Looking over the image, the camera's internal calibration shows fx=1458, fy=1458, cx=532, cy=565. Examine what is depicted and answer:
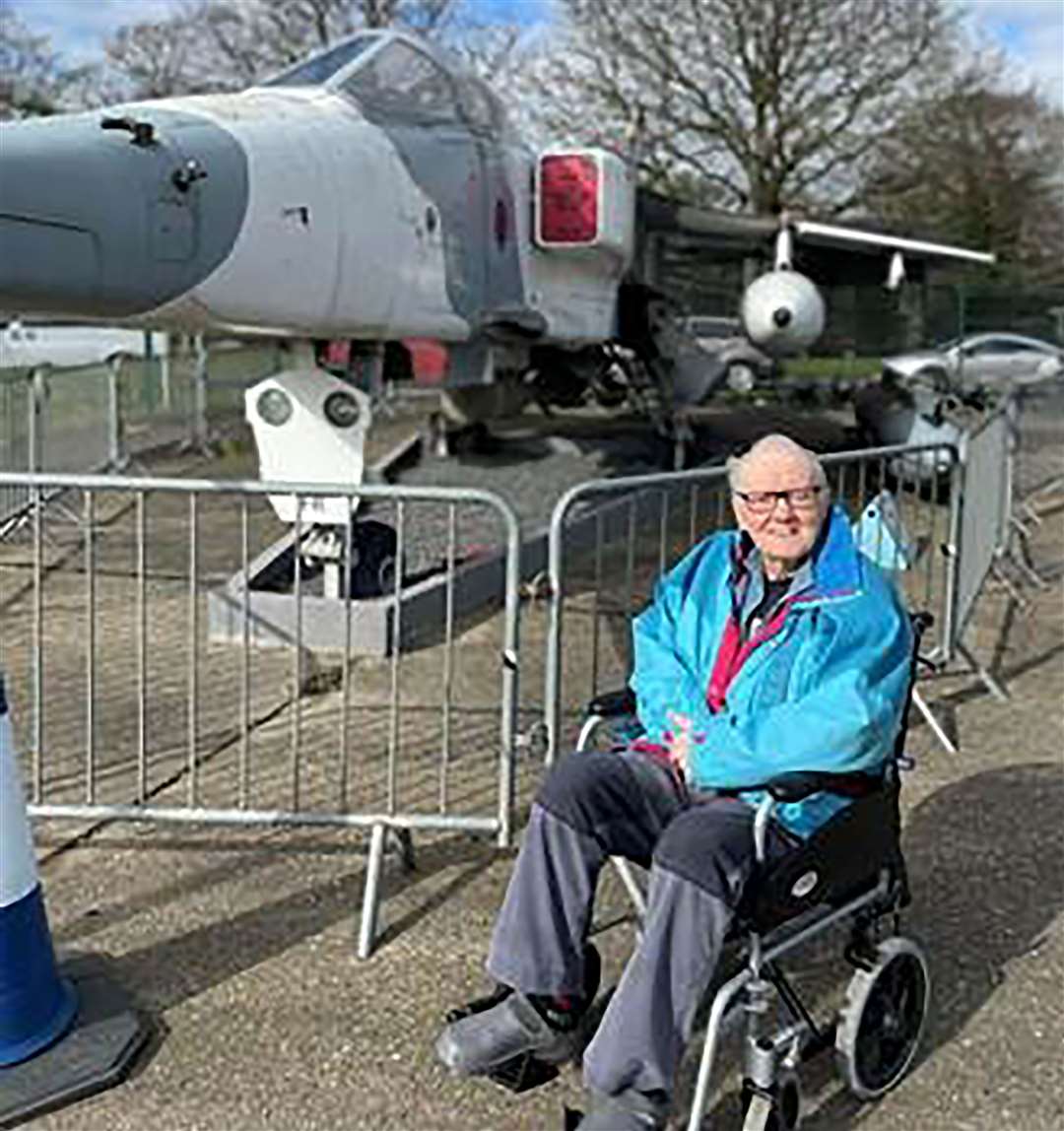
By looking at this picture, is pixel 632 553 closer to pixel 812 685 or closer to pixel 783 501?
pixel 783 501

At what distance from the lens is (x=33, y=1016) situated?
10.8ft

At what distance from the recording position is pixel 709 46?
119ft

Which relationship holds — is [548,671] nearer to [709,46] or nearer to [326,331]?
[326,331]

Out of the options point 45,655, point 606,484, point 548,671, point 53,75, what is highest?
point 53,75

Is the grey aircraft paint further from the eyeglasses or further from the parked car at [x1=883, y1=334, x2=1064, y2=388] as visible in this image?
the parked car at [x1=883, y1=334, x2=1064, y2=388]

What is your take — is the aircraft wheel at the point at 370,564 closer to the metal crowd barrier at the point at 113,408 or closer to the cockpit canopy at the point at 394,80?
the metal crowd barrier at the point at 113,408

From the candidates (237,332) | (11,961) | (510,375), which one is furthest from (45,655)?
(510,375)

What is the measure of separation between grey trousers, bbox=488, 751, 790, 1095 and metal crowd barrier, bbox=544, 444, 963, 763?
0.99 meters

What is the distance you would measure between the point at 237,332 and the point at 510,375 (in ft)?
14.2

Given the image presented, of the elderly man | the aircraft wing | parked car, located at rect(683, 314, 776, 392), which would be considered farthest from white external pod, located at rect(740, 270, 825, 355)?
the elderly man

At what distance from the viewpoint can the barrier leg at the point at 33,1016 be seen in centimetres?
315

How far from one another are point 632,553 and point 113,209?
239cm

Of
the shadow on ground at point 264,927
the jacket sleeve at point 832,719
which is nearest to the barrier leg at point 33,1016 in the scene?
the shadow on ground at point 264,927

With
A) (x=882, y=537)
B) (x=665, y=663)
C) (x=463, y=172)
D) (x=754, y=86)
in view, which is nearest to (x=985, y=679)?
(x=882, y=537)
